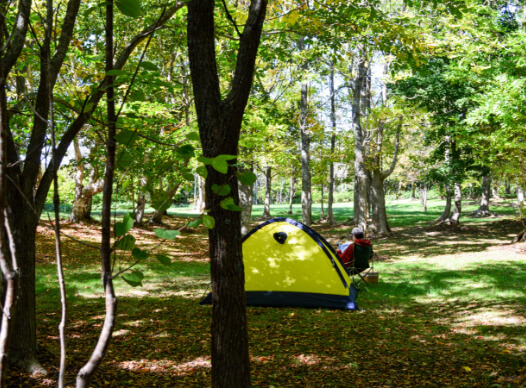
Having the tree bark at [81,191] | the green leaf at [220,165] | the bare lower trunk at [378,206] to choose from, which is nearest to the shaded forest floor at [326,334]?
the green leaf at [220,165]

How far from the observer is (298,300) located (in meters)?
7.09

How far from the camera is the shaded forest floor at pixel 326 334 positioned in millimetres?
4164

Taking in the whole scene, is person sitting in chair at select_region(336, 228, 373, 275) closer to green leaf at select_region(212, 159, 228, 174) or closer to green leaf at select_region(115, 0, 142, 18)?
green leaf at select_region(212, 159, 228, 174)

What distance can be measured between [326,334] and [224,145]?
3.70 m

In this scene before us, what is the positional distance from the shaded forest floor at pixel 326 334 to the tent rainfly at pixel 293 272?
0.87ft

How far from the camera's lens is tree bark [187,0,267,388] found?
9.57ft

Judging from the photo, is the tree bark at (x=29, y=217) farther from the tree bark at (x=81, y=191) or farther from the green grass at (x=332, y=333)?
the tree bark at (x=81, y=191)

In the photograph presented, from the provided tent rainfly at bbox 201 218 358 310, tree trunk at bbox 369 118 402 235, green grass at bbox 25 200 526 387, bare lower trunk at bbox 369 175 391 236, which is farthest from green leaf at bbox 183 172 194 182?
bare lower trunk at bbox 369 175 391 236

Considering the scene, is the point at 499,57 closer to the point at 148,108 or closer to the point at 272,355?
the point at 148,108

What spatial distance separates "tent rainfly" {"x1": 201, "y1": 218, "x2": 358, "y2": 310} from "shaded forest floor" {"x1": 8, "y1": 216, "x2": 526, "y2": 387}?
26 centimetres

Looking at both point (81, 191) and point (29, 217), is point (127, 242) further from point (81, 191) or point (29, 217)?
point (81, 191)

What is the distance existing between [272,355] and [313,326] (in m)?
1.31

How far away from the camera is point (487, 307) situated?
691cm

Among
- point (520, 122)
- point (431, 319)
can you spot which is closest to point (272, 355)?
point (431, 319)
